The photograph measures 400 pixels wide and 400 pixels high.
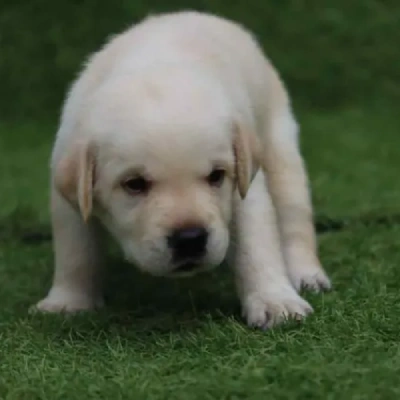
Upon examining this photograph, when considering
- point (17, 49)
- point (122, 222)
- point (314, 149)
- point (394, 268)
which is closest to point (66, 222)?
point (122, 222)

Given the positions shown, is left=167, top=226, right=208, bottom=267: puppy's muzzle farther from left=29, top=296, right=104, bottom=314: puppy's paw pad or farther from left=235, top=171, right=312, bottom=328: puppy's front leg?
left=29, top=296, right=104, bottom=314: puppy's paw pad

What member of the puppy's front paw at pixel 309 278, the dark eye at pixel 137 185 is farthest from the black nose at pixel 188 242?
the puppy's front paw at pixel 309 278

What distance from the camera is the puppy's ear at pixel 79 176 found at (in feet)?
12.3

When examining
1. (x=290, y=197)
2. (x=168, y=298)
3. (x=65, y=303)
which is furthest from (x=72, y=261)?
(x=290, y=197)

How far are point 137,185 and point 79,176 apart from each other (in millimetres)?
234

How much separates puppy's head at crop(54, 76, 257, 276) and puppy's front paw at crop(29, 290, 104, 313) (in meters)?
0.46

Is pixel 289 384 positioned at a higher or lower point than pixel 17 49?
higher

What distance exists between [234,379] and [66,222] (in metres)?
1.32

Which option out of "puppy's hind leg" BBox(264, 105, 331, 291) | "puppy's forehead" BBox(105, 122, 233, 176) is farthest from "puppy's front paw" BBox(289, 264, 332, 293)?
"puppy's forehead" BBox(105, 122, 233, 176)

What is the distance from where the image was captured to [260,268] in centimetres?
401

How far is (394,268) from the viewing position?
4.43 meters

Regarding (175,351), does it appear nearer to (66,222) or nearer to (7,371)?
(7,371)

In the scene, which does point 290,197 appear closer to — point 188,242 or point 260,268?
point 260,268

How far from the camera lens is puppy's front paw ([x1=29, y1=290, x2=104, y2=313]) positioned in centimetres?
418
